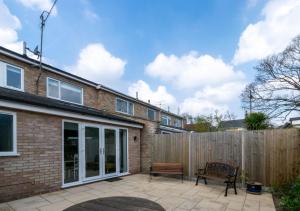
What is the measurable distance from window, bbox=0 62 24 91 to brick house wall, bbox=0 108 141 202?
3752 mm

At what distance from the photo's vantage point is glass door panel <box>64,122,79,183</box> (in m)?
7.52

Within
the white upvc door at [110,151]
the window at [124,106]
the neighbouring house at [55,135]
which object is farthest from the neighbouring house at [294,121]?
the window at [124,106]

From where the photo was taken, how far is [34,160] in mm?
6422

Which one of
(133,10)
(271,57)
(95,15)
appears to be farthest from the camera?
(271,57)

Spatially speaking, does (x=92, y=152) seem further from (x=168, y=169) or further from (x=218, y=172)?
(x=218, y=172)

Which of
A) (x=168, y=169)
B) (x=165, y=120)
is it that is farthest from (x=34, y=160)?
(x=165, y=120)

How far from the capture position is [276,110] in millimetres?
12750

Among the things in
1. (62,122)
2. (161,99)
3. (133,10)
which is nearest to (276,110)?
(133,10)

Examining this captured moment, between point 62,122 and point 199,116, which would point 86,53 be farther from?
point 199,116

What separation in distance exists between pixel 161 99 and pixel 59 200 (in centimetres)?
2680

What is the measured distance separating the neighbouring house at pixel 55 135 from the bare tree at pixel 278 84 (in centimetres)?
612

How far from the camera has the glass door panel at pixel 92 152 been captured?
8.26 m

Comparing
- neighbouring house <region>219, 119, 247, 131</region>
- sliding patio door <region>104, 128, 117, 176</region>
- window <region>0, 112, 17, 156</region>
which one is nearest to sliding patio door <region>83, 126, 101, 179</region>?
sliding patio door <region>104, 128, 117, 176</region>

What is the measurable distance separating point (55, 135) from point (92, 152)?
1.87 m
